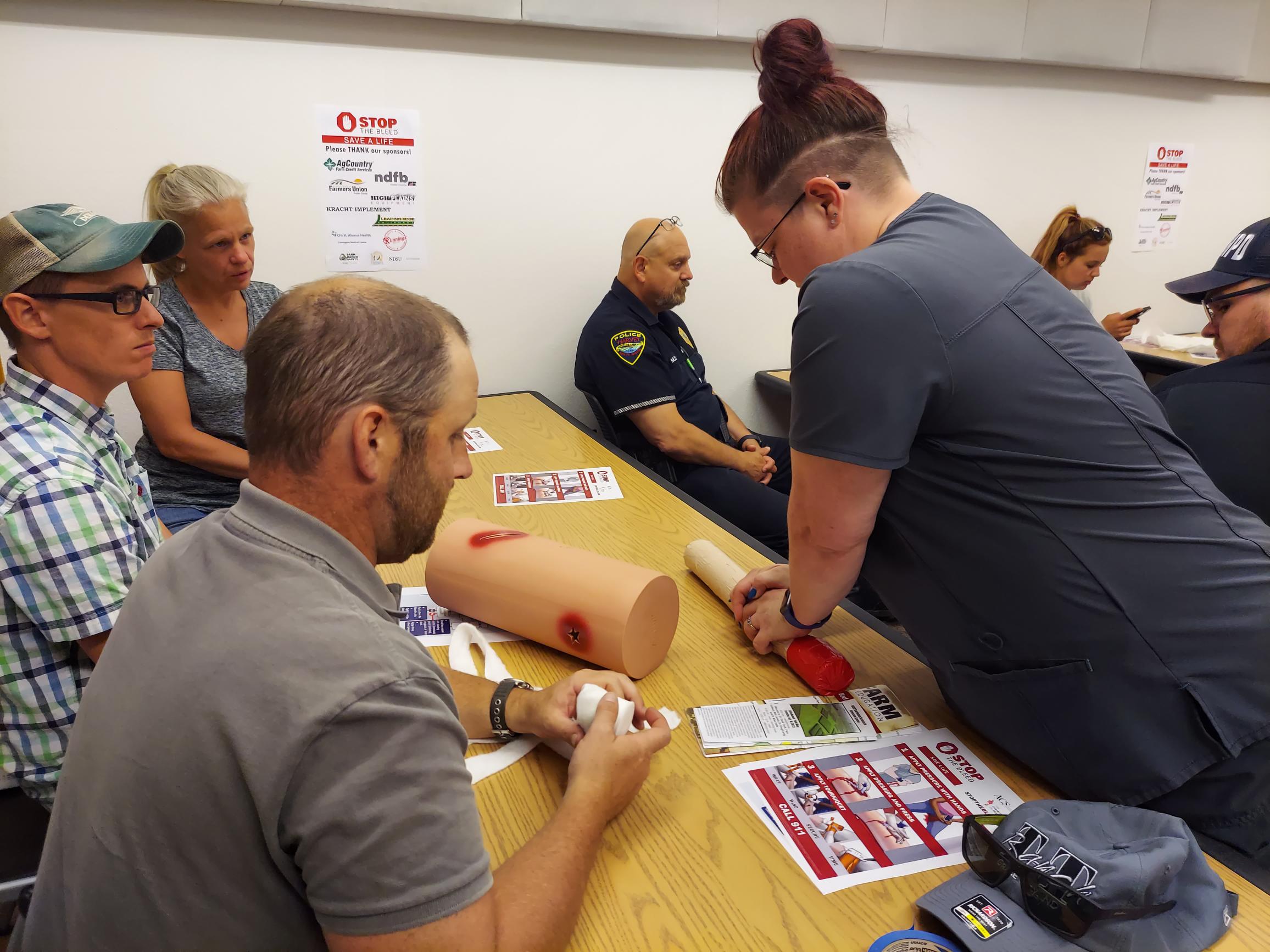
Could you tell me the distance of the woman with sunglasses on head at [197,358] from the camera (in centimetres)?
202

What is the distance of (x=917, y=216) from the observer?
1.08 meters

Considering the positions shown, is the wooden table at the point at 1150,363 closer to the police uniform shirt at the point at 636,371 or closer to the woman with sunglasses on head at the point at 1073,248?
the woman with sunglasses on head at the point at 1073,248

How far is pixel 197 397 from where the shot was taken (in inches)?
81.0

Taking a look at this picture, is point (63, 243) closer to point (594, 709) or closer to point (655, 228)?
point (594, 709)

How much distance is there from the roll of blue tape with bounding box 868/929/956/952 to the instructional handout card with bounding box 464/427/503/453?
1.80m

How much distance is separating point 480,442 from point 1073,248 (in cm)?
315

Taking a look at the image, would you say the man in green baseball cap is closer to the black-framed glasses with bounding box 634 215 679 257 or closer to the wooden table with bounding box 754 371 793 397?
the black-framed glasses with bounding box 634 215 679 257

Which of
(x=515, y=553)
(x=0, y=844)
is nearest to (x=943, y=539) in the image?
(x=515, y=553)

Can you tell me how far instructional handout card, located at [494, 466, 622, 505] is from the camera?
6.58 feet

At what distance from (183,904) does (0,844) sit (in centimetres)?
74

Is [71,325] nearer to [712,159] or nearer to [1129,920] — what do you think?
[1129,920]

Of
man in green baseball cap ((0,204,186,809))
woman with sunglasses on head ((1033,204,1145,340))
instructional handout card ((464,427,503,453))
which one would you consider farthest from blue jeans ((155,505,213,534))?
woman with sunglasses on head ((1033,204,1145,340))

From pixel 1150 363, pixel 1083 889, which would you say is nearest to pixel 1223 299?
pixel 1083 889

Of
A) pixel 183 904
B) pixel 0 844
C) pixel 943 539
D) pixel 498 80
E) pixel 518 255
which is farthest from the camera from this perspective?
pixel 518 255
